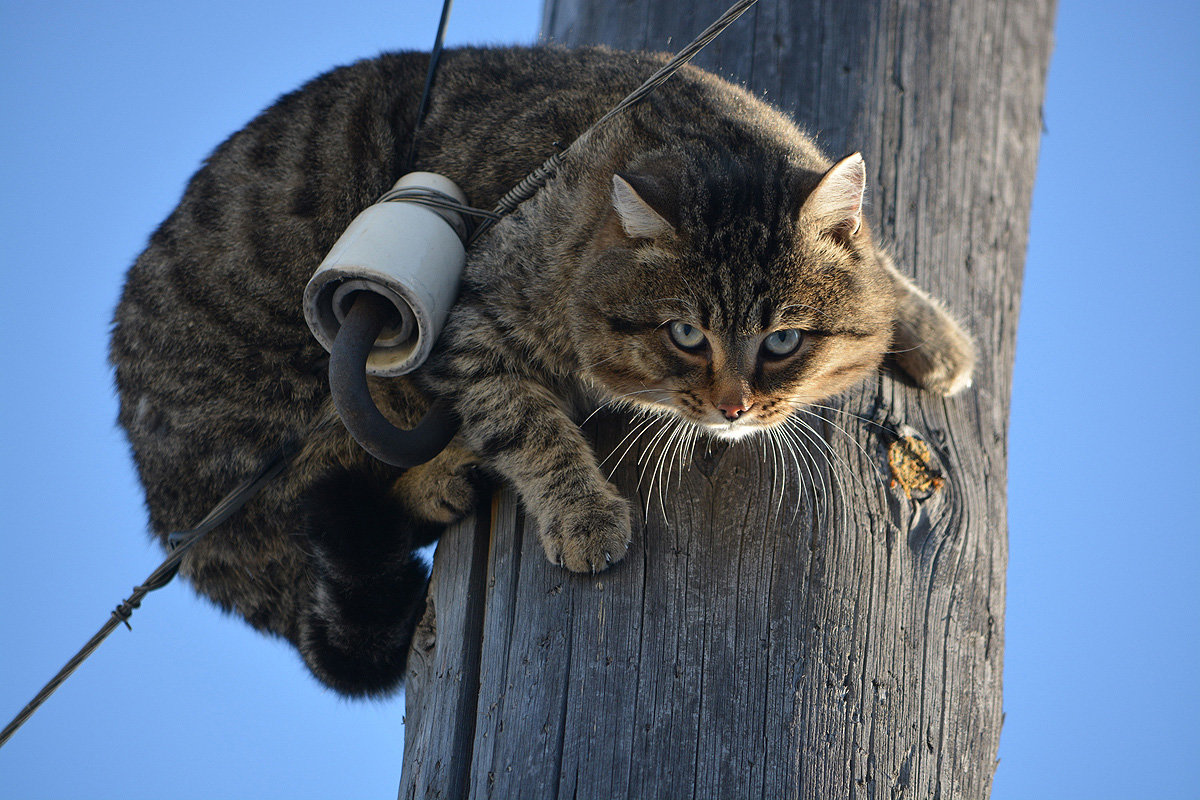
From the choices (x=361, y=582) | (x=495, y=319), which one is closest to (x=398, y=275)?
(x=495, y=319)

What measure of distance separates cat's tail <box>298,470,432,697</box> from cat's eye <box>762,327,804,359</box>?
3.38 ft

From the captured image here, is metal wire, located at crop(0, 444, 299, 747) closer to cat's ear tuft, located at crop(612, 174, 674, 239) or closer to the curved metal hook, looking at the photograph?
the curved metal hook

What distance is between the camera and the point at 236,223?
2854mm

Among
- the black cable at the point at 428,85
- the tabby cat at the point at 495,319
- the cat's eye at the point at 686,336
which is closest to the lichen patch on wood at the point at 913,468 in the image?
the tabby cat at the point at 495,319

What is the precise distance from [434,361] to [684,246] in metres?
0.74

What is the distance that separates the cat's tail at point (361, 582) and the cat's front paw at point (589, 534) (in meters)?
0.49

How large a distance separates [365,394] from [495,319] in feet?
1.87

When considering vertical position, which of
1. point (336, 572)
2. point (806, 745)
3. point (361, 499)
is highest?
point (361, 499)

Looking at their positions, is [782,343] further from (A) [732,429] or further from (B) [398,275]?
(B) [398,275]

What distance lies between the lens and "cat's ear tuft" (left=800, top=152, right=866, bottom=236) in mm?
2133

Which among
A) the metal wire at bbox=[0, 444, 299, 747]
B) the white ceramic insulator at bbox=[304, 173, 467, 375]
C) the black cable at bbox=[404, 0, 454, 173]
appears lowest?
the metal wire at bbox=[0, 444, 299, 747]

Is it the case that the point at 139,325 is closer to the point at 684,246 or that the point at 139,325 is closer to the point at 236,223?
the point at 236,223

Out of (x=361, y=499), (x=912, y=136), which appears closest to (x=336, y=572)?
(x=361, y=499)

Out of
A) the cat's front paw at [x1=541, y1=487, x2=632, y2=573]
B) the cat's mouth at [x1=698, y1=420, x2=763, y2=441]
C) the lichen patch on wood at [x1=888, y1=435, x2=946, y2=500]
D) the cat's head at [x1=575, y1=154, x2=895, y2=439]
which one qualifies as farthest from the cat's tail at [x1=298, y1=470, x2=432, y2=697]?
the lichen patch on wood at [x1=888, y1=435, x2=946, y2=500]
